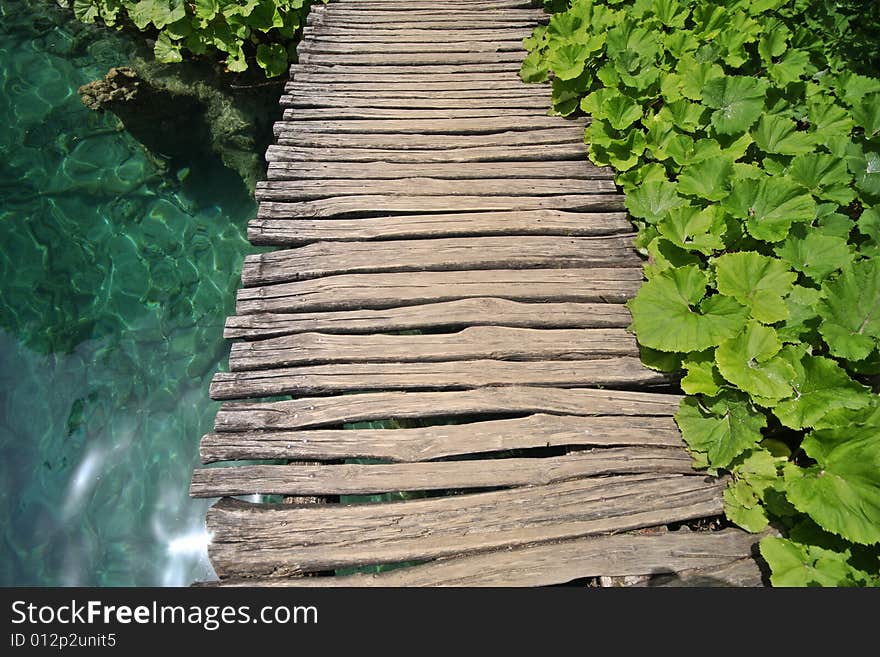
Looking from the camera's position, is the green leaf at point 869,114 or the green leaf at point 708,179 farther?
the green leaf at point 869,114

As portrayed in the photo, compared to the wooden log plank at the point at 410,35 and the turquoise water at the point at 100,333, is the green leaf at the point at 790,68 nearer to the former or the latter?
the wooden log plank at the point at 410,35

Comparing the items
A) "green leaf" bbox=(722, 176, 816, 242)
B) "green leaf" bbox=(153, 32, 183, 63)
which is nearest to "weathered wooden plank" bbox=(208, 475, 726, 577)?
"green leaf" bbox=(722, 176, 816, 242)

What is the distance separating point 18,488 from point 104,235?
93.6 inches

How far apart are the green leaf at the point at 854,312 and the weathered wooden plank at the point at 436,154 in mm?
2015

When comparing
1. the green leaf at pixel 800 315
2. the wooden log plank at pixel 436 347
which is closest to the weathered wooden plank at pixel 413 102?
the wooden log plank at pixel 436 347

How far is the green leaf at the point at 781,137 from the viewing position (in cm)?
303

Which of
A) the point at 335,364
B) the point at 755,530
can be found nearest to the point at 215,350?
the point at 335,364

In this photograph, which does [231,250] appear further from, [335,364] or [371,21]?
[335,364]

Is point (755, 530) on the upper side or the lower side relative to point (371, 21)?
lower

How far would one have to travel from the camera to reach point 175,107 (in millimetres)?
5691

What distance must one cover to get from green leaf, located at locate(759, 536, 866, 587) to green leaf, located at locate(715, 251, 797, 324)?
909 mm

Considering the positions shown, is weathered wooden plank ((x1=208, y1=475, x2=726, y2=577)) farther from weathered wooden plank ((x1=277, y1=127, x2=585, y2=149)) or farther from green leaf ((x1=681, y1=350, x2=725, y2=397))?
weathered wooden plank ((x1=277, y1=127, x2=585, y2=149))

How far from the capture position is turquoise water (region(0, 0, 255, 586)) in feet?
13.5
